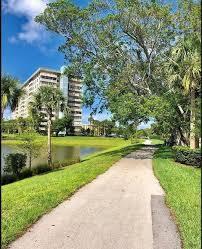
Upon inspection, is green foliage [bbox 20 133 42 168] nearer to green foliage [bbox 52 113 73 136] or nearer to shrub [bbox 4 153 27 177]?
shrub [bbox 4 153 27 177]

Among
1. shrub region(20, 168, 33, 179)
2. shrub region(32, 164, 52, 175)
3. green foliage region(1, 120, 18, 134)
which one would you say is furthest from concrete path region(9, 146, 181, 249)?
shrub region(32, 164, 52, 175)

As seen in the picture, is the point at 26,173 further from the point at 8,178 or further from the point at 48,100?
the point at 48,100

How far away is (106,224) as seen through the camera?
9.83 meters

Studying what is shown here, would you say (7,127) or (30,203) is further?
(7,127)

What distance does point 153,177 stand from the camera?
1947 cm

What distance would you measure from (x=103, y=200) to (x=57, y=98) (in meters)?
23.5

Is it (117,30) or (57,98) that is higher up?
(117,30)

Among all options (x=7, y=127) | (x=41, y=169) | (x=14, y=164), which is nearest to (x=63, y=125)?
(x=41, y=169)

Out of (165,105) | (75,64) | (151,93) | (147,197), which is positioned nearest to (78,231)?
(147,197)

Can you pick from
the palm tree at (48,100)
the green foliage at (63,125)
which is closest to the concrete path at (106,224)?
the palm tree at (48,100)

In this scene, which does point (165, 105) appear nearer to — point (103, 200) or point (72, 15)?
point (72, 15)

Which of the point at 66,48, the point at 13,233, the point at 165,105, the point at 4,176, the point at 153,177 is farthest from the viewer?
the point at 66,48

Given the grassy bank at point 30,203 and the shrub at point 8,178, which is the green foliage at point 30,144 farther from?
the grassy bank at point 30,203

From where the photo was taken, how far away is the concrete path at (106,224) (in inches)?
Result: 326
